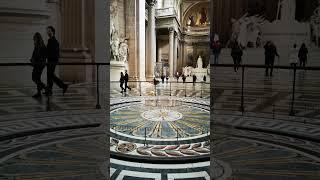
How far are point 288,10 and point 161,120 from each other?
85.6 inches

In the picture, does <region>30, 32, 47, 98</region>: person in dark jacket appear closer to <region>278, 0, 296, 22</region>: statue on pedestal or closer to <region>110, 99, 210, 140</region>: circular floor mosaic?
<region>110, 99, 210, 140</region>: circular floor mosaic

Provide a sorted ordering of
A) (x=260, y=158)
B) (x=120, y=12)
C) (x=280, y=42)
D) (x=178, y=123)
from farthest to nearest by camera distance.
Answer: (x=120, y=12) < (x=178, y=123) < (x=280, y=42) < (x=260, y=158)

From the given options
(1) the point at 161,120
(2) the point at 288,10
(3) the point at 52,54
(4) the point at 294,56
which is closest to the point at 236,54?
(4) the point at 294,56

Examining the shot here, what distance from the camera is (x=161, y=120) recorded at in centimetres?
434

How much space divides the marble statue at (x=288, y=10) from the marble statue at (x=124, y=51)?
697cm

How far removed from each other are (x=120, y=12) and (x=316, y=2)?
314 inches

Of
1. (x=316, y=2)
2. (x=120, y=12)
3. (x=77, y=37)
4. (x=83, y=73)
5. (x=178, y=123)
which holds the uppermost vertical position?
(x=120, y=12)

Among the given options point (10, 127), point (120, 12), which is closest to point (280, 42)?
point (10, 127)

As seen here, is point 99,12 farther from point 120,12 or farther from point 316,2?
point 120,12

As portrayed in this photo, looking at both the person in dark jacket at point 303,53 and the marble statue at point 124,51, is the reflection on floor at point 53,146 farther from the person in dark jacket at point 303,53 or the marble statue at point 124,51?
the marble statue at point 124,51

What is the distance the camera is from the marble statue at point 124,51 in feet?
34.0

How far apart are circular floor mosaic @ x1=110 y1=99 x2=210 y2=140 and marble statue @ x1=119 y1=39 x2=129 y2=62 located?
4523 mm

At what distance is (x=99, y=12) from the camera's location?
2980mm

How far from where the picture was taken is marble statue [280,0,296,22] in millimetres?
3843
